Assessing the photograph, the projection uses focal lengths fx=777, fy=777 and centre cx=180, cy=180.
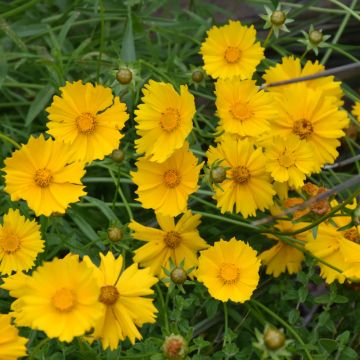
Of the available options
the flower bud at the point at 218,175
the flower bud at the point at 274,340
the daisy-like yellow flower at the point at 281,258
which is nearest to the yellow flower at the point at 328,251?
the daisy-like yellow flower at the point at 281,258

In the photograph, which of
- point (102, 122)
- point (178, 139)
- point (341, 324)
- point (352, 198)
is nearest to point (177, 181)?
point (178, 139)

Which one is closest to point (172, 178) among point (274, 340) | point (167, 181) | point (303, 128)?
point (167, 181)

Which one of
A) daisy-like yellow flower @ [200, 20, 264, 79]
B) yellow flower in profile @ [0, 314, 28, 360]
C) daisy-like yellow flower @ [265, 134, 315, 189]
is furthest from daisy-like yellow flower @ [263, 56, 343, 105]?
yellow flower in profile @ [0, 314, 28, 360]

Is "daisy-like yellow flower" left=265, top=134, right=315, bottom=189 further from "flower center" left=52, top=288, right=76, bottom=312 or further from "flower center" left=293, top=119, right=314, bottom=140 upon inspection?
"flower center" left=52, top=288, right=76, bottom=312

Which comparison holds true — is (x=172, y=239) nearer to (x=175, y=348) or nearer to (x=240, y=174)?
(x=240, y=174)

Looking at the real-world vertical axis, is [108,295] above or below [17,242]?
below
